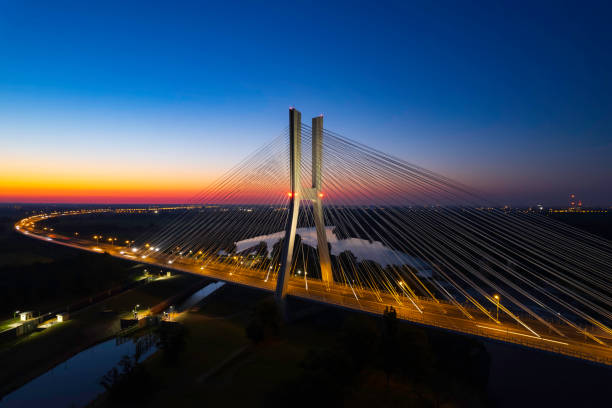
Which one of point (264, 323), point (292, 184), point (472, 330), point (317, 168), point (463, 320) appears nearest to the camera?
point (472, 330)

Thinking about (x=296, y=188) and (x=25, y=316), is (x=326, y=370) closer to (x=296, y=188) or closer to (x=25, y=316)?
(x=296, y=188)

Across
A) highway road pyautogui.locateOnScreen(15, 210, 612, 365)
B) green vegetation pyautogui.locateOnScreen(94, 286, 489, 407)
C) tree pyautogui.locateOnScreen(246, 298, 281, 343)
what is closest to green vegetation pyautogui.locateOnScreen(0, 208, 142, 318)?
highway road pyautogui.locateOnScreen(15, 210, 612, 365)

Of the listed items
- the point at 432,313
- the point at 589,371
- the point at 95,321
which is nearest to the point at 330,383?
the point at 432,313

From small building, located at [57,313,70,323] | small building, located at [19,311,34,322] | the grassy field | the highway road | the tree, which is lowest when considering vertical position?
the grassy field

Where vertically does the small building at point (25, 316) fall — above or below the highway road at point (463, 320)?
below

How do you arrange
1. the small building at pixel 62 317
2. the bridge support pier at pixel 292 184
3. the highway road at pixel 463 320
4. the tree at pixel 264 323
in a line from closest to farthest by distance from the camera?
the highway road at pixel 463 320 < the tree at pixel 264 323 < the bridge support pier at pixel 292 184 < the small building at pixel 62 317

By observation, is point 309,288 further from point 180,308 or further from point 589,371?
point 589,371

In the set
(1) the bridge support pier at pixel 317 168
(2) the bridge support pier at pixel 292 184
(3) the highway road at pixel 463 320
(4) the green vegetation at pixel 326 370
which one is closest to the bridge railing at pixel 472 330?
(3) the highway road at pixel 463 320

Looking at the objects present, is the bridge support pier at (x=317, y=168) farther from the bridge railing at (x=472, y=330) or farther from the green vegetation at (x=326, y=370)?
the green vegetation at (x=326, y=370)

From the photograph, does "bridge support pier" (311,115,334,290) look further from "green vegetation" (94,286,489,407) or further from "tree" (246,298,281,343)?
"green vegetation" (94,286,489,407)

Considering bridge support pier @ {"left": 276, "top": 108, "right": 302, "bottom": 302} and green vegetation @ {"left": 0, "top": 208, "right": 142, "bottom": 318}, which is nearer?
bridge support pier @ {"left": 276, "top": 108, "right": 302, "bottom": 302}

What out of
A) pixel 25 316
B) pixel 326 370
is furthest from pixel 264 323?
pixel 25 316

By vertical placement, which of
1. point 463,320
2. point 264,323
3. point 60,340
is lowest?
point 60,340
